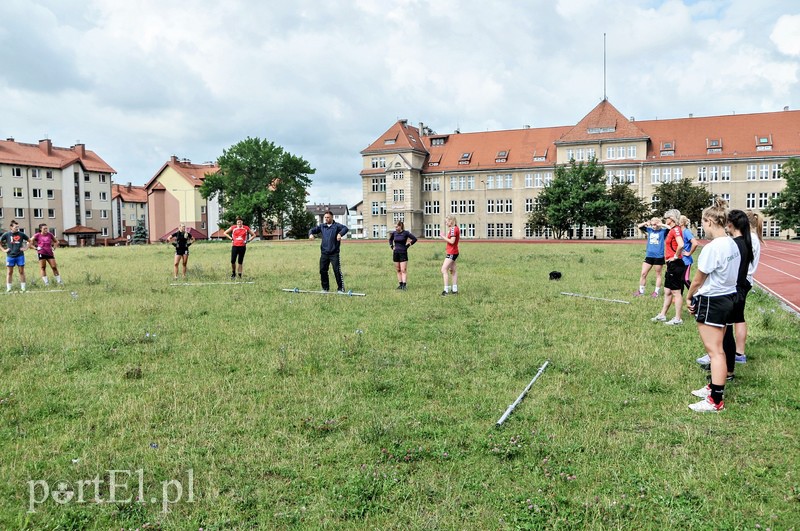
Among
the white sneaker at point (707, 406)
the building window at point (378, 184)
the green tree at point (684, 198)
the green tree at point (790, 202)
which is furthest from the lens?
the building window at point (378, 184)

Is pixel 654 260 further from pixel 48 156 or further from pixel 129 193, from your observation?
pixel 129 193

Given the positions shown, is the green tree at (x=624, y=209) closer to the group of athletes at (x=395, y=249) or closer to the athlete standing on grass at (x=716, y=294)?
the group of athletes at (x=395, y=249)

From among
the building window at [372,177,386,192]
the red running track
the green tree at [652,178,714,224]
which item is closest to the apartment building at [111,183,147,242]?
the building window at [372,177,386,192]

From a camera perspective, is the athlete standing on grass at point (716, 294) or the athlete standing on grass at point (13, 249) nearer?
the athlete standing on grass at point (716, 294)

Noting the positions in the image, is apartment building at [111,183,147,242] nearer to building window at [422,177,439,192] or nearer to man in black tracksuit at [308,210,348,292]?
building window at [422,177,439,192]

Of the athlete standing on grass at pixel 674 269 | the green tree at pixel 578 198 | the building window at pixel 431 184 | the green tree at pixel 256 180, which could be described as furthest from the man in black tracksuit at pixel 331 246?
the building window at pixel 431 184

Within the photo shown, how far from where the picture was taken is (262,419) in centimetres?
554

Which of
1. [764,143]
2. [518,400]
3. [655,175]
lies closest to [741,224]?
[518,400]

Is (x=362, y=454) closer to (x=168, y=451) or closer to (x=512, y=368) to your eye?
(x=168, y=451)

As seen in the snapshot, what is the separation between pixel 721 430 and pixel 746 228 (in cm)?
252

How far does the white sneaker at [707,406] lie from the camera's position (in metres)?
5.71

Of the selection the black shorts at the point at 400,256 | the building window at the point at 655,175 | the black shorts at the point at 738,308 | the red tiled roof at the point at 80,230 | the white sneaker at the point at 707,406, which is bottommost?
the white sneaker at the point at 707,406
